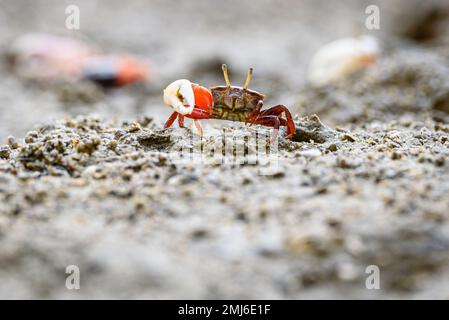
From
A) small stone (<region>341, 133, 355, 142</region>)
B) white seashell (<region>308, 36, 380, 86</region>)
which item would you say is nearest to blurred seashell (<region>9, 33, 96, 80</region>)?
white seashell (<region>308, 36, 380, 86</region>)

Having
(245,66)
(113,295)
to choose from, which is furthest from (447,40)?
(113,295)

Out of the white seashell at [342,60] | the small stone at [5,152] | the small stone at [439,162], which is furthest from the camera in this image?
the white seashell at [342,60]

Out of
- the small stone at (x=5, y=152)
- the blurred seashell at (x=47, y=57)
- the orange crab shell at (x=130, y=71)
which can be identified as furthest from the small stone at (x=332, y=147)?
the blurred seashell at (x=47, y=57)

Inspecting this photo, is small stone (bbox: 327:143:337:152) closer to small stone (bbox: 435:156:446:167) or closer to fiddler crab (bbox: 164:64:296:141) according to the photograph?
fiddler crab (bbox: 164:64:296:141)

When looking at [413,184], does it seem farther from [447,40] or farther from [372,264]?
[447,40]

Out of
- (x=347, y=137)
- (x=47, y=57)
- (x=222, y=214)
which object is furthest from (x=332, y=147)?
(x=47, y=57)

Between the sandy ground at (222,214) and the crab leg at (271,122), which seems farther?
the crab leg at (271,122)

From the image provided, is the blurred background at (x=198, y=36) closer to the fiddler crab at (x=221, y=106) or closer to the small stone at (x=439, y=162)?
the fiddler crab at (x=221, y=106)
